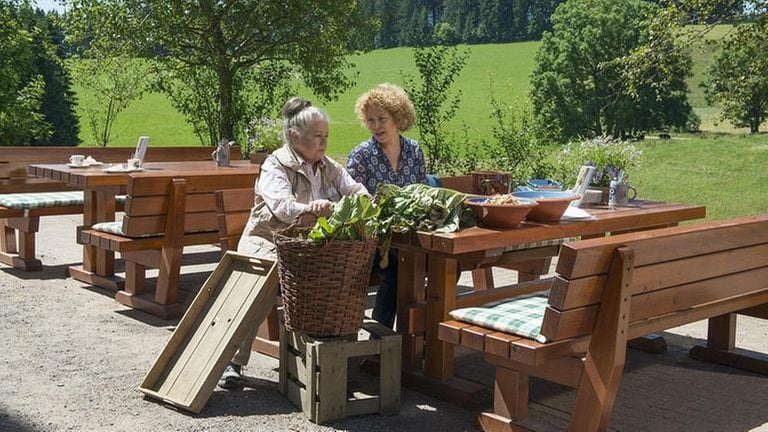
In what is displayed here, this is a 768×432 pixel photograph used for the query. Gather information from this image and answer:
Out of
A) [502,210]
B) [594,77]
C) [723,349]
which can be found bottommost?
[723,349]

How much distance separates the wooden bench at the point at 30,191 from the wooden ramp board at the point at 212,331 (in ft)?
12.3

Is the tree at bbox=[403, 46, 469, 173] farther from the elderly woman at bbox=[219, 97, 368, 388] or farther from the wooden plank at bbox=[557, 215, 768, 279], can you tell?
the wooden plank at bbox=[557, 215, 768, 279]

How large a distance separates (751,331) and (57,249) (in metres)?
6.63

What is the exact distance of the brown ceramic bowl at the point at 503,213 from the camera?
4738mm

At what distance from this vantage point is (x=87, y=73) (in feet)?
55.3

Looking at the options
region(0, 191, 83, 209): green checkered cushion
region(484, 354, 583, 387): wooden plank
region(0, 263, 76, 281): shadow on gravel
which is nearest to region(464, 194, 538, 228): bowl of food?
region(484, 354, 583, 387): wooden plank

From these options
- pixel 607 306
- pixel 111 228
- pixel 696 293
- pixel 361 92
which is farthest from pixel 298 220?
pixel 361 92

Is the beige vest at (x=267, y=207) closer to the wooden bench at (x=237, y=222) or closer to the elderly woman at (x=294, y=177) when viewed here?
the elderly woman at (x=294, y=177)

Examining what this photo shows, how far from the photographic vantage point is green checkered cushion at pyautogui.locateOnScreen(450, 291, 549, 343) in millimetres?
4168

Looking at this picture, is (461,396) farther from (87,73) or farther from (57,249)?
(87,73)

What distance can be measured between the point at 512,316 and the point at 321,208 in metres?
1.20

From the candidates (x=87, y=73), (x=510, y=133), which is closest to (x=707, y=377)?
(x=510, y=133)

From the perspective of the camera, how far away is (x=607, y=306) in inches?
162

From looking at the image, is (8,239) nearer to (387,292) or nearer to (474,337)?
(387,292)
